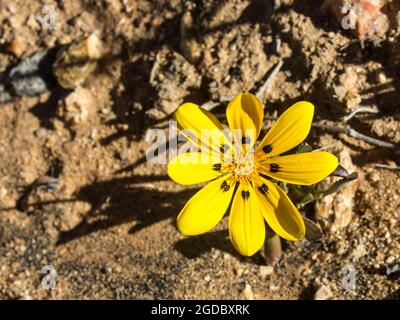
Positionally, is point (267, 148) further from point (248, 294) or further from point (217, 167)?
point (248, 294)

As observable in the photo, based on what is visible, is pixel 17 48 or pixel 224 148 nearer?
pixel 224 148

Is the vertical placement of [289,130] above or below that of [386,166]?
above

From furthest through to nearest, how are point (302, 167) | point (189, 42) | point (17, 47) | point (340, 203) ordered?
point (17, 47) < point (189, 42) < point (340, 203) < point (302, 167)

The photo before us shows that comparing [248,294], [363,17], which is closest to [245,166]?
[248,294]

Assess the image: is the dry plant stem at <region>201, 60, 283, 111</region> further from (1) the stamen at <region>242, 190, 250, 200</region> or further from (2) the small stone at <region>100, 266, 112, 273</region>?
(2) the small stone at <region>100, 266, 112, 273</region>

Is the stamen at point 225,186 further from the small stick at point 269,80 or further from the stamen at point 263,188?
the small stick at point 269,80

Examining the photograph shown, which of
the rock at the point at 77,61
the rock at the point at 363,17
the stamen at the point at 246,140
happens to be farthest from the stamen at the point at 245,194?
the rock at the point at 77,61

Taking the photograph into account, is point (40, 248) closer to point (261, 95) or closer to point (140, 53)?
point (140, 53)
